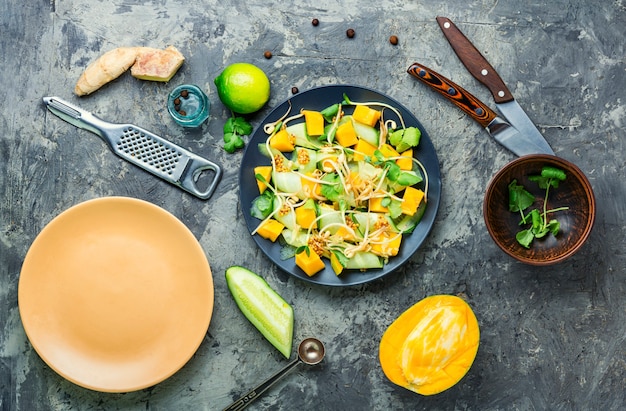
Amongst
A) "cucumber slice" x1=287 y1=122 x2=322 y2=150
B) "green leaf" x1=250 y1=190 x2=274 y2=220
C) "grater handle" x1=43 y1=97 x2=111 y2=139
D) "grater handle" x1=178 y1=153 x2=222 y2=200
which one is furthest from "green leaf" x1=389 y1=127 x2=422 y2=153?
"grater handle" x1=43 y1=97 x2=111 y2=139

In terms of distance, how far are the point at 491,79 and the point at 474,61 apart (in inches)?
3.6

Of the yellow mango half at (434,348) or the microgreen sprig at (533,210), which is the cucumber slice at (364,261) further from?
the microgreen sprig at (533,210)

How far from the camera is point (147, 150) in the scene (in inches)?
90.7

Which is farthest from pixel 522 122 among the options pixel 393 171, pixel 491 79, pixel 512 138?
pixel 393 171

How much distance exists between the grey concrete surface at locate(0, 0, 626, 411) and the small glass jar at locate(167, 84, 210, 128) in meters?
0.05

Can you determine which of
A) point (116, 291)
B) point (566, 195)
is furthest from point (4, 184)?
point (566, 195)

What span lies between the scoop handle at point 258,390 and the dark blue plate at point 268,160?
0.34 meters

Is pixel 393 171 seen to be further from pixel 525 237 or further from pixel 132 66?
pixel 132 66

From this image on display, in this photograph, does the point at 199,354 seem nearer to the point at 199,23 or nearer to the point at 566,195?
the point at 199,23

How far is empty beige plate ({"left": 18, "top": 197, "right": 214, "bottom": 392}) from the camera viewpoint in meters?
2.18

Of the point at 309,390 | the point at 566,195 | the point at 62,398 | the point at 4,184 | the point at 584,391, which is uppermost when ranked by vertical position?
the point at 566,195

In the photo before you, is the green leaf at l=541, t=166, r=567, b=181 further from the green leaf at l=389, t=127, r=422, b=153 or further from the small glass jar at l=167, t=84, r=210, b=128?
the small glass jar at l=167, t=84, r=210, b=128

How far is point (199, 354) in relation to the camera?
2.33m

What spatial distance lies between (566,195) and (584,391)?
0.76 metres
